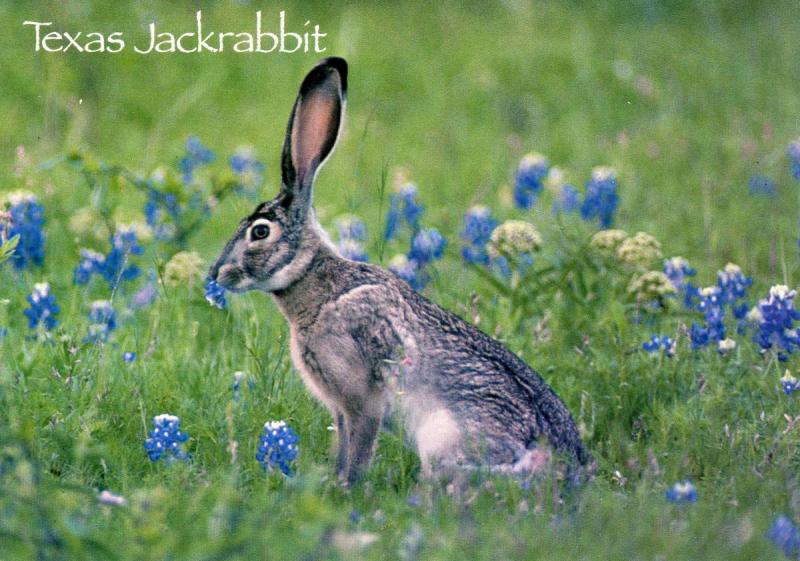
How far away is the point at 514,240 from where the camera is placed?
7070 millimetres

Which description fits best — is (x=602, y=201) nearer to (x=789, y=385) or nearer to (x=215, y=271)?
(x=789, y=385)

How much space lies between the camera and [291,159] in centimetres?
571

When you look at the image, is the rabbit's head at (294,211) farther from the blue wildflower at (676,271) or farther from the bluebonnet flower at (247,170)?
the bluebonnet flower at (247,170)

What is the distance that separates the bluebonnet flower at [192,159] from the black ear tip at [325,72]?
10.6ft

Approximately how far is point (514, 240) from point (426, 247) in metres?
0.52

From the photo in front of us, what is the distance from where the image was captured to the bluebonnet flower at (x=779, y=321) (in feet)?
20.2

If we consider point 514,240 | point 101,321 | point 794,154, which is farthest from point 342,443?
point 794,154

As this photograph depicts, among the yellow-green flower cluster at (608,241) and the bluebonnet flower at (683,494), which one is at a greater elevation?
the yellow-green flower cluster at (608,241)

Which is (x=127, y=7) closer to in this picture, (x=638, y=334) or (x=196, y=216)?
(x=196, y=216)

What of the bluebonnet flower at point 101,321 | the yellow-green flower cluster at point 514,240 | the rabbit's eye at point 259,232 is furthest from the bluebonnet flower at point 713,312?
the bluebonnet flower at point 101,321

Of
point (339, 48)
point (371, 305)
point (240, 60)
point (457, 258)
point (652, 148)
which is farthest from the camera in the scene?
point (240, 60)

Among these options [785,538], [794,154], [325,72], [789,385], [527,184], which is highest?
[325,72]

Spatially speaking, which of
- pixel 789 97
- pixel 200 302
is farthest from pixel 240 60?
pixel 200 302

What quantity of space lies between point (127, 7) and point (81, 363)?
747 centimetres
